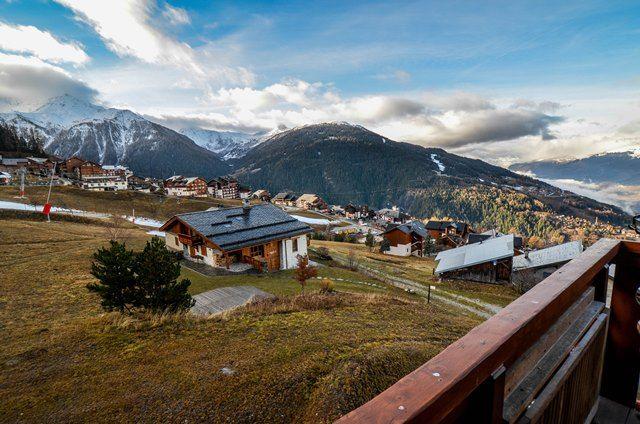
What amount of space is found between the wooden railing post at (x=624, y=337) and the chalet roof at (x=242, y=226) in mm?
23308

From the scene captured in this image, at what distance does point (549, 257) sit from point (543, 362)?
41.8 meters

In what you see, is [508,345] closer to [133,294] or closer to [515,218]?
[133,294]

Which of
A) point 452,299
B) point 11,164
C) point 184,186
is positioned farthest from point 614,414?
point 11,164

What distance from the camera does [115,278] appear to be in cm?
1023

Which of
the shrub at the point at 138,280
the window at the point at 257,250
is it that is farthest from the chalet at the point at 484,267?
the shrub at the point at 138,280

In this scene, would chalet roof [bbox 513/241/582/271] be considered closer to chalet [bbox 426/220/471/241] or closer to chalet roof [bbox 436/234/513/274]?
chalet roof [bbox 436/234/513/274]

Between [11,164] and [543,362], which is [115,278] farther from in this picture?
[11,164]

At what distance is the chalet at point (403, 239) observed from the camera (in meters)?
59.7

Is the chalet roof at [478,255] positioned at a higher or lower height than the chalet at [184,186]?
lower

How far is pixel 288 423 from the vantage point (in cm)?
525

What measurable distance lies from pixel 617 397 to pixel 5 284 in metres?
21.9

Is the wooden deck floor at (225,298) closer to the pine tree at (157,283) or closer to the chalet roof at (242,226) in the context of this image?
the pine tree at (157,283)

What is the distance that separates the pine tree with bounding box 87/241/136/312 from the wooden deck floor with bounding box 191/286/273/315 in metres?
4.75

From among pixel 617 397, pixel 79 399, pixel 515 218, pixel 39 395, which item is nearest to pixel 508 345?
pixel 617 397
